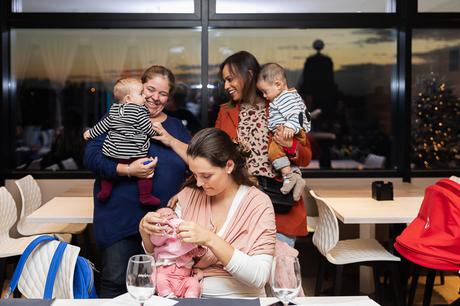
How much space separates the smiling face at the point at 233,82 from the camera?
358cm

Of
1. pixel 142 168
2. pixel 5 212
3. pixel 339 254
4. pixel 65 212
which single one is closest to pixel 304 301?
pixel 142 168

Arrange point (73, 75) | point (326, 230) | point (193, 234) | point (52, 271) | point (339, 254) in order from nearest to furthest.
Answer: point (193, 234) → point (52, 271) → point (326, 230) → point (339, 254) → point (73, 75)

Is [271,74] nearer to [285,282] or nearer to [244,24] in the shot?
[285,282]

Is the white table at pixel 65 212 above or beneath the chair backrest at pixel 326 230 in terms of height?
above

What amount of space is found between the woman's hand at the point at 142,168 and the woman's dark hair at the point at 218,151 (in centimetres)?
55

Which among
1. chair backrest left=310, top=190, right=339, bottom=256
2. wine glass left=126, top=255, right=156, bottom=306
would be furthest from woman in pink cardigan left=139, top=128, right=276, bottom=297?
chair backrest left=310, top=190, right=339, bottom=256

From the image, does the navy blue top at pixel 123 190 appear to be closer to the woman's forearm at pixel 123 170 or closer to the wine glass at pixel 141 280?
the woman's forearm at pixel 123 170

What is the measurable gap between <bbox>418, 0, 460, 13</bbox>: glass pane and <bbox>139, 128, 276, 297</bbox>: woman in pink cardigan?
145 inches

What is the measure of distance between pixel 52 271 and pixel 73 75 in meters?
3.65

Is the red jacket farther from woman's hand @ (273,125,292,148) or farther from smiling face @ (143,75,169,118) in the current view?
smiling face @ (143,75,169,118)

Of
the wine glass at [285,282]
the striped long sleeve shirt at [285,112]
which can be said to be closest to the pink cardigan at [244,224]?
the wine glass at [285,282]

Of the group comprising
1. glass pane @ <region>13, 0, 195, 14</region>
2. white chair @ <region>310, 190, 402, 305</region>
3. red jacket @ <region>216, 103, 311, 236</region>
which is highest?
glass pane @ <region>13, 0, 195, 14</region>

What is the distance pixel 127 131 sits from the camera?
321cm

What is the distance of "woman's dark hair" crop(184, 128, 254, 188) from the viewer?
2.62 meters
